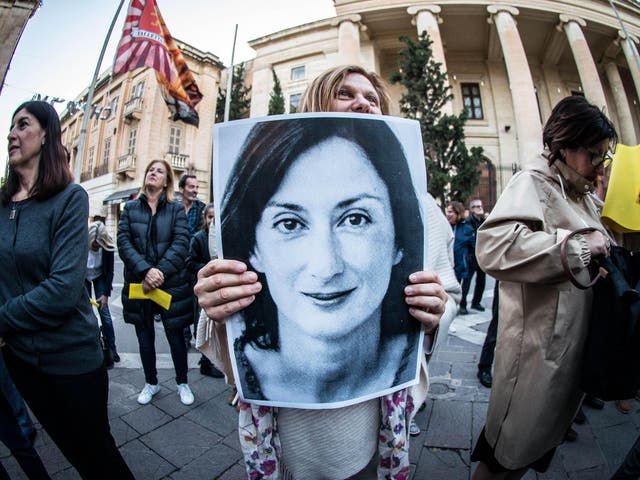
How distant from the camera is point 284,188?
0.67 meters

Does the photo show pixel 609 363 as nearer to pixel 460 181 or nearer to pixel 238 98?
pixel 460 181

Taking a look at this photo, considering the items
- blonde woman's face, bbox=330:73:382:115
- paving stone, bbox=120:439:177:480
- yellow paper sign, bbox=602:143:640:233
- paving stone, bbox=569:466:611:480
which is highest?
blonde woman's face, bbox=330:73:382:115

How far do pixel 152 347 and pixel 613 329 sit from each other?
118 inches

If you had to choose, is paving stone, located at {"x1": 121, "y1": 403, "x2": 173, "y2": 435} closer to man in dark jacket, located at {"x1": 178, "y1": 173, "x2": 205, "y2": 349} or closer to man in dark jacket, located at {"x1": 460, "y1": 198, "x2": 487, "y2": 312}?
man in dark jacket, located at {"x1": 178, "y1": 173, "x2": 205, "y2": 349}

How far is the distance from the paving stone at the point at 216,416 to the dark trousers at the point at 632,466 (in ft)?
7.39

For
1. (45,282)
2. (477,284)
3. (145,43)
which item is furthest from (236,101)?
(45,282)

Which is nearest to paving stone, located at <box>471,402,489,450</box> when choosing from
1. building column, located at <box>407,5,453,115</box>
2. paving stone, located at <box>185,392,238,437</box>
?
paving stone, located at <box>185,392,238,437</box>

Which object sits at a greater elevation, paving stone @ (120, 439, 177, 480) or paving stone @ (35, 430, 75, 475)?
paving stone @ (35, 430, 75, 475)

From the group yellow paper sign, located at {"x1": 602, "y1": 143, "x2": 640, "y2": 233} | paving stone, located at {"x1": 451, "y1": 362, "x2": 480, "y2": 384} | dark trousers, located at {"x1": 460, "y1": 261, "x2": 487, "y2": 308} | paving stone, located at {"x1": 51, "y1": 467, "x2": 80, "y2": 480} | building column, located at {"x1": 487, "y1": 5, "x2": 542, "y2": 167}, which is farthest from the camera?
building column, located at {"x1": 487, "y1": 5, "x2": 542, "y2": 167}

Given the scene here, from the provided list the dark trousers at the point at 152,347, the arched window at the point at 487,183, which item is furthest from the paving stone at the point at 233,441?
the arched window at the point at 487,183

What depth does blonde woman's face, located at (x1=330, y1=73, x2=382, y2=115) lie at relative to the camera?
37.0 inches

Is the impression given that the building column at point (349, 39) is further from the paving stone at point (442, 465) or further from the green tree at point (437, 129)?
the paving stone at point (442, 465)

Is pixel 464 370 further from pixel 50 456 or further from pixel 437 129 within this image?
pixel 437 129

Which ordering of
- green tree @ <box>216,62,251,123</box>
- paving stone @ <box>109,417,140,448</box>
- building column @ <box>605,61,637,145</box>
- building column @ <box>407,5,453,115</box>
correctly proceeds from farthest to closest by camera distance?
green tree @ <box>216,62,251,123</box>, building column @ <box>605,61,637,145</box>, building column @ <box>407,5,453,115</box>, paving stone @ <box>109,417,140,448</box>
